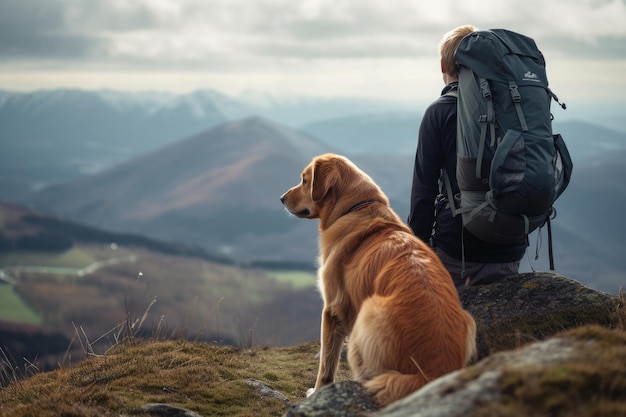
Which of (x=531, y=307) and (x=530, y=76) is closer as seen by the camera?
(x=530, y=76)

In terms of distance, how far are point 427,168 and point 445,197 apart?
44cm

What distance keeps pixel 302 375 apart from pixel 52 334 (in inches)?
4924

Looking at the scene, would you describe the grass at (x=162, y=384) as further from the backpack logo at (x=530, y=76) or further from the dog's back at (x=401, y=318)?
the backpack logo at (x=530, y=76)

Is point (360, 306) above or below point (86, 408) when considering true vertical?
above

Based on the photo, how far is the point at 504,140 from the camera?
604 cm

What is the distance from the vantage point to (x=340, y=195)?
6871mm

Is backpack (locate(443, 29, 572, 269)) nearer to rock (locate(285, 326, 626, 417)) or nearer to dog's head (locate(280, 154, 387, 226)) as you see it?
dog's head (locate(280, 154, 387, 226))

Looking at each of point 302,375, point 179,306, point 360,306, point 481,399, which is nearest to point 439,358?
point 360,306

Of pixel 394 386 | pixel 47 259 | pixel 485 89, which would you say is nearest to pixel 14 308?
pixel 47 259

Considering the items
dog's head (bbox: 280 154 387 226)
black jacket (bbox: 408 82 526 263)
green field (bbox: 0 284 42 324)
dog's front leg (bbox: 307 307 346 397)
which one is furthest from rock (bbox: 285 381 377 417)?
green field (bbox: 0 284 42 324)

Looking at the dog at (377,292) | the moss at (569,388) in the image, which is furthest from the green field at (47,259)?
the moss at (569,388)

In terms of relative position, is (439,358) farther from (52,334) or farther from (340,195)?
(52,334)

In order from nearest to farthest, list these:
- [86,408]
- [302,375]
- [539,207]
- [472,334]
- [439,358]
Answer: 1. [439,358]
2. [472,334]
3. [86,408]
4. [539,207]
5. [302,375]

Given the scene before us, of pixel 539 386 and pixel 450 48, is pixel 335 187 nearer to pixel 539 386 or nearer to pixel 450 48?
pixel 450 48
